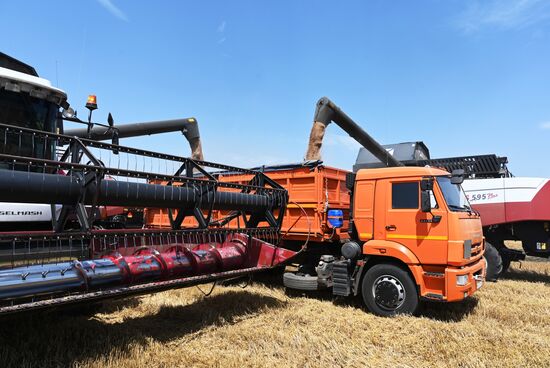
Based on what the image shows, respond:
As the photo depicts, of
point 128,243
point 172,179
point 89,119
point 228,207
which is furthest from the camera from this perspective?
point 228,207

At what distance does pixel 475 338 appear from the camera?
4.59 metres

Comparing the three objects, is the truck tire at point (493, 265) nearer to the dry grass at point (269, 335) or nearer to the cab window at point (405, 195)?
the dry grass at point (269, 335)

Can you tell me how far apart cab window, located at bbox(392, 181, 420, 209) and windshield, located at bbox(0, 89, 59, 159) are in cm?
476

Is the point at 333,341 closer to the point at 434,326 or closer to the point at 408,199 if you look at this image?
the point at 434,326

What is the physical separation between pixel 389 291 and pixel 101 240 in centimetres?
395

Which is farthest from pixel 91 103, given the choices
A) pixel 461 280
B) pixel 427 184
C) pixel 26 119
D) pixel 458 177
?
pixel 461 280

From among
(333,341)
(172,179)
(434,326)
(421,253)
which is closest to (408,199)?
(421,253)

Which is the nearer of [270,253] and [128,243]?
[128,243]

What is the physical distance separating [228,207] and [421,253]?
9.17ft

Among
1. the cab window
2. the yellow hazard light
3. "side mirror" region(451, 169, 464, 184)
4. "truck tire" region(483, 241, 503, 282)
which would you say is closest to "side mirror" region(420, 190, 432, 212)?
the cab window

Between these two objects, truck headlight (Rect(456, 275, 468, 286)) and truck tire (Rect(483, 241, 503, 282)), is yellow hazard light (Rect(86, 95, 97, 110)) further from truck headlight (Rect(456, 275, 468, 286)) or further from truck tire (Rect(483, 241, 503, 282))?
truck tire (Rect(483, 241, 503, 282))

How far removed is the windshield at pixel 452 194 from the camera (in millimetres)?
5879

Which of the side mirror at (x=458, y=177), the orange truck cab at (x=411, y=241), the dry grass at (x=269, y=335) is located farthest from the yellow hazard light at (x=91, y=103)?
the side mirror at (x=458, y=177)

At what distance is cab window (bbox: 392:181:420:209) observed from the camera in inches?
238
